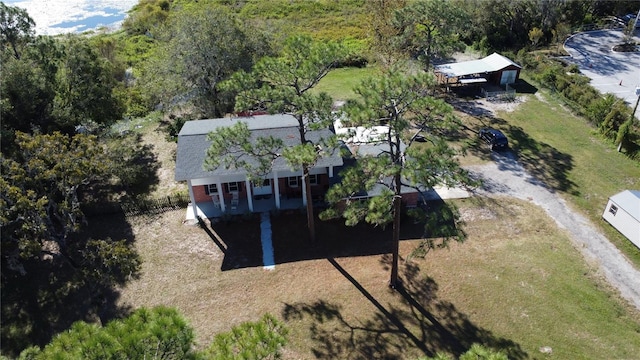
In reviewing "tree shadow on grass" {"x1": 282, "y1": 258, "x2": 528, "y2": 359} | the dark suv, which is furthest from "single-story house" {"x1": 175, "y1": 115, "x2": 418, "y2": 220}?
the dark suv

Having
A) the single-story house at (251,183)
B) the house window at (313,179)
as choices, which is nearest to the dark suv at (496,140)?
the single-story house at (251,183)

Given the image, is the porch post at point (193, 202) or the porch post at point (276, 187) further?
the porch post at point (276, 187)

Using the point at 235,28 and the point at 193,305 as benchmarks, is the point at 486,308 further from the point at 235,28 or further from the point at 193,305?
the point at 235,28

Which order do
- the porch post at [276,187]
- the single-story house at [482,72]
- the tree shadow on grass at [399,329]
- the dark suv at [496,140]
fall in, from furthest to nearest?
the single-story house at [482,72], the dark suv at [496,140], the porch post at [276,187], the tree shadow on grass at [399,329]

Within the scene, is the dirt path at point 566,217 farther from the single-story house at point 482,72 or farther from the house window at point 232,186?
the house window at point 232,186

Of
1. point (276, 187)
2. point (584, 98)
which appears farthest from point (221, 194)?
point (584, 98)
